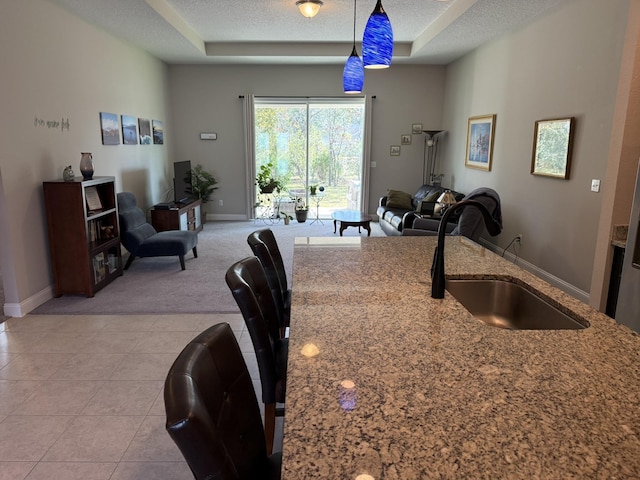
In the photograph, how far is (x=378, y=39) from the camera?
2500 mm

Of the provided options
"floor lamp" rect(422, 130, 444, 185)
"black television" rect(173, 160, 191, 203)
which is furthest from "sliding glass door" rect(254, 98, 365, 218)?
"black television" rect(173, 160, 191, 203)

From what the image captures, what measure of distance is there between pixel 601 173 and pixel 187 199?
554cm

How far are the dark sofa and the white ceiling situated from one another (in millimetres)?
2167

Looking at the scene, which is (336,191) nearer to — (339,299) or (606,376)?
(339,299)

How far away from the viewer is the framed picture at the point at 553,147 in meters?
4.33

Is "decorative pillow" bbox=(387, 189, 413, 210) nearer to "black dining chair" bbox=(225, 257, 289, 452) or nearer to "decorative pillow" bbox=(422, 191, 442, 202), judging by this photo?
"decorative pillow" bbox=(422, 191, 442, 202)

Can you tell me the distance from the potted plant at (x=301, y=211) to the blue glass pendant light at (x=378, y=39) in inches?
226

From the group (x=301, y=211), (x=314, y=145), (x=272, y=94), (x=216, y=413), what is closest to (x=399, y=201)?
(x=301, y=211)

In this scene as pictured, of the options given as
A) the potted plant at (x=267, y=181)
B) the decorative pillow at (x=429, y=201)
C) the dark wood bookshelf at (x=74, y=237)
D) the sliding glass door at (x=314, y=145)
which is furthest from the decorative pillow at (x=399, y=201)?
the dark wood bookshelf at (x=74, y=237)

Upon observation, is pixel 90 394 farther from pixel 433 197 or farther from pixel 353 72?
pixel 433 197

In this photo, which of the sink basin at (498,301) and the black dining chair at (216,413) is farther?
the sink basin at (498,301)

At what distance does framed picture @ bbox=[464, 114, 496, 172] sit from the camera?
6062 mm

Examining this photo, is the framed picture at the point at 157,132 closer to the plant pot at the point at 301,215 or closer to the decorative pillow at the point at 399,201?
the plant pot at the point at 301,215

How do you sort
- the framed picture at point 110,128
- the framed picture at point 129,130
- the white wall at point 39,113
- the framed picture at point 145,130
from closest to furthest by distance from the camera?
the white wall at point 39,113 → the framed picture at point 110,128 → the framed picture at point 129,130 → the framed picture at point 145,130
